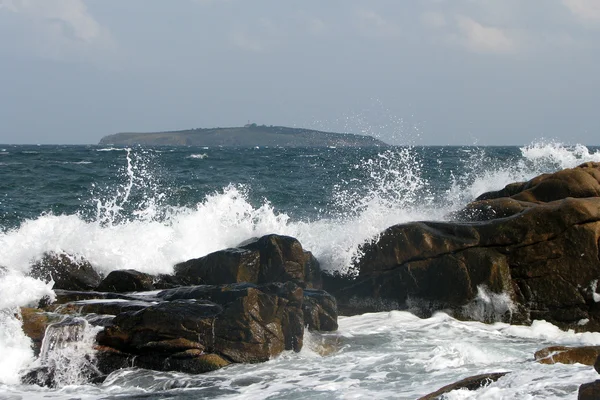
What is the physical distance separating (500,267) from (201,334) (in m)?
4.24

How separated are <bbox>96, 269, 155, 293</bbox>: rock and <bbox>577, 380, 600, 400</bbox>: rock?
7.09 metres

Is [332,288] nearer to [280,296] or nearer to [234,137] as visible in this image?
[280,296]

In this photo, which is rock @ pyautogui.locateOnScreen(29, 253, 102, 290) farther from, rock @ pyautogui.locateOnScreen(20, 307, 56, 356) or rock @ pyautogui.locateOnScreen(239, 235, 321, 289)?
rock @ pyautogui.locateOnScreen(239, 235, 321, 289)

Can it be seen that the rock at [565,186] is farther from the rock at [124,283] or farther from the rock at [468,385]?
the rock at [468,385]

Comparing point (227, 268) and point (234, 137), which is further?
point (234, 137)

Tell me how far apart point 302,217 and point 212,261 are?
956cm

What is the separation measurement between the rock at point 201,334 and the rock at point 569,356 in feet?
9.60

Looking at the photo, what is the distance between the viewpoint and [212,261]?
10828 millimetres

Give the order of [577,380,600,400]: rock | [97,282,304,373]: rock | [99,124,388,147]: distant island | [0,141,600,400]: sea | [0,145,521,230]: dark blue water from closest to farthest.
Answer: [577,380,600,400]: rock → [0,141,600,400]: sea → [97,282,304,373]: rock → [0,145,521,230]: dark blue water → [99,124,388,147]: distant island

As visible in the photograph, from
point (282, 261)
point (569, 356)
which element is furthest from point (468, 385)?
point (282, 261)

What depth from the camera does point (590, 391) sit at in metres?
4.64

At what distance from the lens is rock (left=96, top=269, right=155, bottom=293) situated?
34.4 feet

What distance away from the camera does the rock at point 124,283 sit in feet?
34.4

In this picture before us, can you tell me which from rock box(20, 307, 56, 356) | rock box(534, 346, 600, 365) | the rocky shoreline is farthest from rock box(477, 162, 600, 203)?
rock box(20, 307, 56, 356)
